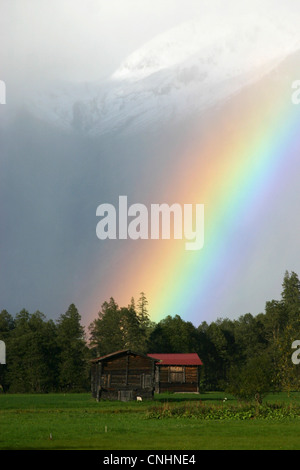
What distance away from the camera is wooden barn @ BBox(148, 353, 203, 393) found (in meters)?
77.1

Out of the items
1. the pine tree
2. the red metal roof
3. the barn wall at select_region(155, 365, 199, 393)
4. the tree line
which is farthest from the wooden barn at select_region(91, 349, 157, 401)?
the pine tree

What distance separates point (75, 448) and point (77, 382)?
75458 millimetres

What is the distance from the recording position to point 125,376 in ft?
201

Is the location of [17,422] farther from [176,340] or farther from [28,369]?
[176,340]

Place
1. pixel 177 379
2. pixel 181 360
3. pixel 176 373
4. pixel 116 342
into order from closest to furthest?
1. pixel 177 379
2. pixel 176 373
3. pixel 181 360
4. pixel 116 342

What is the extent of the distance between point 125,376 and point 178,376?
18053mm

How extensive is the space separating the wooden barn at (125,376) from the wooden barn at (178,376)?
15.3 metres

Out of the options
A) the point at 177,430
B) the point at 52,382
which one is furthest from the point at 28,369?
the point at 177,430

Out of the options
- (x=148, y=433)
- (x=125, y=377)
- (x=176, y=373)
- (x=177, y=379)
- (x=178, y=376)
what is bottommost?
(x=177, y=379)

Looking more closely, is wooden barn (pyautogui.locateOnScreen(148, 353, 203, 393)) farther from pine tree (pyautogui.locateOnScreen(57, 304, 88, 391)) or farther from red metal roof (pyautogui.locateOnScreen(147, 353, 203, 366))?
pine tree (pyautogui.locateOnScreen(57, 304, 88, 391))

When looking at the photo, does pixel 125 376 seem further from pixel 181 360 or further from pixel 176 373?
pixel 181 360

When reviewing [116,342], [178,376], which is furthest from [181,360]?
[116,342]

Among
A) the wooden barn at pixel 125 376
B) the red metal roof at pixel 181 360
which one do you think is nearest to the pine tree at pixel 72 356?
the red metal roof at pixel 181 360

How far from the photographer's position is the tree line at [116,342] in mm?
94231
